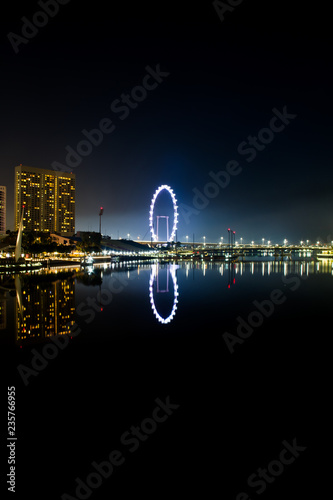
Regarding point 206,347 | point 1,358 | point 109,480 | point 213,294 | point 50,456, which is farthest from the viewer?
point 213,294

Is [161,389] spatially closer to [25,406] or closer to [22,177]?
[25,406]

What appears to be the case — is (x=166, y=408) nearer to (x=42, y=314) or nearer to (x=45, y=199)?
(x=42, y=314)

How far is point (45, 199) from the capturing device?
494 feet

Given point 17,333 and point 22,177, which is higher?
point 22,177

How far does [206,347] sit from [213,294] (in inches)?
433

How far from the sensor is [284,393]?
614 cm

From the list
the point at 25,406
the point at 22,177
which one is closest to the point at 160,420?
the point at 25,406
